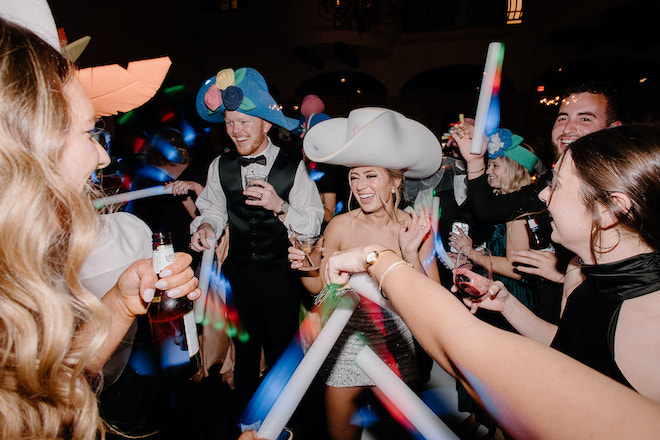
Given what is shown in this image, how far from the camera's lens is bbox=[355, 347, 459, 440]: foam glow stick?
1069 mm

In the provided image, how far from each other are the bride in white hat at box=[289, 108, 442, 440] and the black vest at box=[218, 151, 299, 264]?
0.42 meters

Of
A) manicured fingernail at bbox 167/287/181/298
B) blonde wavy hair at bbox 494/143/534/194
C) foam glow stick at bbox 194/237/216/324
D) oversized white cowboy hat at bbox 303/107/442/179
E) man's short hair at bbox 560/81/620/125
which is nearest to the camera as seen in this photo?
manicured fingernail at bbox 167/287/181/298

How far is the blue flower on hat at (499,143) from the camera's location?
2963mm

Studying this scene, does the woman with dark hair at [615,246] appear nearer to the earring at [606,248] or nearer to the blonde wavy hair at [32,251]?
the earring at [606,248]

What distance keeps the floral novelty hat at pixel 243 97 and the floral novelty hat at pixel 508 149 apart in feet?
6.31

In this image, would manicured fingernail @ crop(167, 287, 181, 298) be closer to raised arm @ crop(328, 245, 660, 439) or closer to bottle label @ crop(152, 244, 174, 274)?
bottle label @ crop(152, 244, 174, 274)

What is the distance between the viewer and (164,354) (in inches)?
102

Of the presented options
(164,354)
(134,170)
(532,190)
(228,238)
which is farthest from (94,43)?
(532,190)

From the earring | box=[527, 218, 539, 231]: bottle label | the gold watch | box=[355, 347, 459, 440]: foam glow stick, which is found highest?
the earring

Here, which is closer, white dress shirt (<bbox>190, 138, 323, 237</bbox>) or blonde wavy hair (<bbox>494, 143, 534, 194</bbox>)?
white dress shirt (<bbox>190, 138, 323, 237</bbox>)

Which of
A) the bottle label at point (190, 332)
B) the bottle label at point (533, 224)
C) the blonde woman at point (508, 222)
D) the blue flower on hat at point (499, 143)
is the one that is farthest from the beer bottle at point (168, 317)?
the blue flower on hat at point (499, 143)

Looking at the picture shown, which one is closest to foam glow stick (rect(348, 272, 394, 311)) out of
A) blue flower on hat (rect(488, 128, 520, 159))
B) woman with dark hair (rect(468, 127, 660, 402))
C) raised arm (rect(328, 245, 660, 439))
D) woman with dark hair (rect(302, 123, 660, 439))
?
woman with dark hair (rect(302, 123, 660, 439))

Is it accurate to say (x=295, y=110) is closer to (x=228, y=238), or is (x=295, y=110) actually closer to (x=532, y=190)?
(x=228, y=238)

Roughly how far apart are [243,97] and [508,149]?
2576 mm
